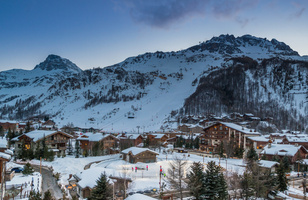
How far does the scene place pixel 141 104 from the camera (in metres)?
180

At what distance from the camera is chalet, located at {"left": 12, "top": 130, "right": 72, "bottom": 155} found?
4872cm

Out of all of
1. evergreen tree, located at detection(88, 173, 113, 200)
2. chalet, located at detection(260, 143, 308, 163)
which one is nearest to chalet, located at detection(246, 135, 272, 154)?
chalet, located at detection(260, 143, 308, 163)

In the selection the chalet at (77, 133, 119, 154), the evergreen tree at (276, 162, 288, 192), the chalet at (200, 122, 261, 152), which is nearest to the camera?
the evergreen tree at (276, 162, 288, 192)

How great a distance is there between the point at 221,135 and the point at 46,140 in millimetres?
46528

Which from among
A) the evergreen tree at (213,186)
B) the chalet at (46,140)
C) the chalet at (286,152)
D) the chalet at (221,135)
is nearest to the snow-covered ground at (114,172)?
the chalet at (46,140)

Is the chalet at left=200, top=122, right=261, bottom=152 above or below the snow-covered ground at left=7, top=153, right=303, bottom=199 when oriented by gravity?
above

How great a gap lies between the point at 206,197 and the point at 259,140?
1790 inches

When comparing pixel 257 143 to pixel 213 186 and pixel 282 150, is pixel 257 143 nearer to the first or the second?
pixel 282 150

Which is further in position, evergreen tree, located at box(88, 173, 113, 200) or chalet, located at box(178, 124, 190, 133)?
chalet, located at box(178, 124, 190, 133)

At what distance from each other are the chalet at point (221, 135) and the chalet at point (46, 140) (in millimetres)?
40648

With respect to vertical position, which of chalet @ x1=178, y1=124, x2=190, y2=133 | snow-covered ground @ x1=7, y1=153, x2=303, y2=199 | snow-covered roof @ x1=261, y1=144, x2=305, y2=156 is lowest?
snow-covered ground @ x1=7, y1=153, x2=303, y2=199

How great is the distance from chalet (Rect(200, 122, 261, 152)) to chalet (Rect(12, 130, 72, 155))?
40648mm

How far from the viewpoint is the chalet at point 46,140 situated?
48719 millimetres

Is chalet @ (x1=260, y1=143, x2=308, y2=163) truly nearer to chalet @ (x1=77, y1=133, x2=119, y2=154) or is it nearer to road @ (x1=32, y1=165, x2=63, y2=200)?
chalet @ (x1=77, y1=133, x2=119, y2=154)
